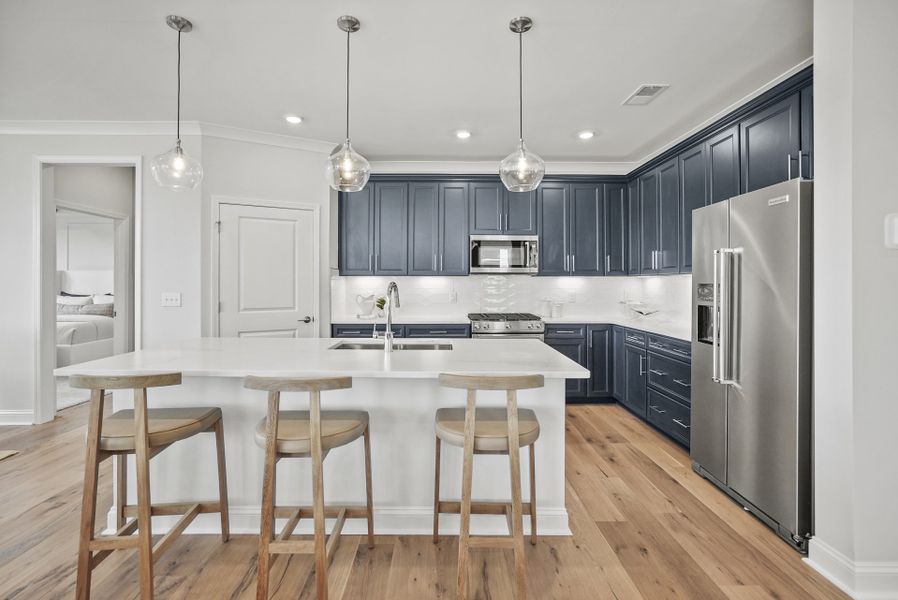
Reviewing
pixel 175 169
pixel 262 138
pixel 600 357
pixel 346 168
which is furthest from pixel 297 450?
pixel 600 357

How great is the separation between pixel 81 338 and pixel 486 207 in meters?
5.98

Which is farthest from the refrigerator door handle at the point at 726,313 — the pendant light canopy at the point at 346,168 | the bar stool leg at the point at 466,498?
the pendant light canopy at the point at 346,168

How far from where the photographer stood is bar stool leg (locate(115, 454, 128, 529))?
2199 mm

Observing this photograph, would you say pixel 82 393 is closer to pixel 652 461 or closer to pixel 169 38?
pixel 169 38

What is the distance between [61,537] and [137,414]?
A: 1.16m

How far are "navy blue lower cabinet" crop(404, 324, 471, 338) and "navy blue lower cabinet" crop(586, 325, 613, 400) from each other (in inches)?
52.0

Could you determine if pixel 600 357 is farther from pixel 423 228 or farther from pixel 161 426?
pixel 161 426

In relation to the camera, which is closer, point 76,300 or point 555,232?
point 555,232

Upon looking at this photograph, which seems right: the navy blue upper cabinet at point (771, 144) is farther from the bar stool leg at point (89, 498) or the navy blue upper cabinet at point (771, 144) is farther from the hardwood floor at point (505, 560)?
the bar stool leg at point (89, 498)

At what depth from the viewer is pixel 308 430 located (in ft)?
6.24

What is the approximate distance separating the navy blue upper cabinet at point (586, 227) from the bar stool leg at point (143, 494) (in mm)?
4244

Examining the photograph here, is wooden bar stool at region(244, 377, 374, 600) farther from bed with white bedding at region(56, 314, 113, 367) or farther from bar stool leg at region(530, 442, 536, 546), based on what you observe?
bed with white bedding at region(56, 314, 113, 367)

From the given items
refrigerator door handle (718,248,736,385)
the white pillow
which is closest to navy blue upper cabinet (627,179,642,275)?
refrigerator door handle (718,248,736,385)

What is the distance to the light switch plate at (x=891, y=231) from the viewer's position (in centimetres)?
182
